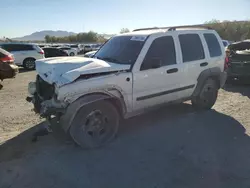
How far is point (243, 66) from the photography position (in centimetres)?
977

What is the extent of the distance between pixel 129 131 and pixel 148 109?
1.89 feet

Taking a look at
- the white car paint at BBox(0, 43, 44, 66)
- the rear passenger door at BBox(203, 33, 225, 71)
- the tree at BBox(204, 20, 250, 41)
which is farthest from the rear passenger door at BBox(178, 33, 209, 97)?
the tree at BBox(204, 20, 250, 41)

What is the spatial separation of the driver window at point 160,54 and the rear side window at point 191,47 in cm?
32

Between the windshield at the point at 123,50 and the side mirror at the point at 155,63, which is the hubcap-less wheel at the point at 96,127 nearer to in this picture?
the windshield at the point at 123,50

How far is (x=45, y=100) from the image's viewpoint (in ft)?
16.5

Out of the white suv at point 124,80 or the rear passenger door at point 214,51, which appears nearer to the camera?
the white suv at point 124,80

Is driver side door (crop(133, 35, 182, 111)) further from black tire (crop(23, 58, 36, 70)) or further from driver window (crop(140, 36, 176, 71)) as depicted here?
black tire (crop(23, 58, 36, 70))

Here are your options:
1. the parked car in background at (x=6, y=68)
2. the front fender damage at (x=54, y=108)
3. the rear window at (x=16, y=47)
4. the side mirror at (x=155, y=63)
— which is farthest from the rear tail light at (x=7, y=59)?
the side mirror at (x=155, y=63)

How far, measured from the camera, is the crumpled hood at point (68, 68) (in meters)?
4.56

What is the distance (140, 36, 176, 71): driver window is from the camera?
5.37m

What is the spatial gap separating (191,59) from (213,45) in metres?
0.99

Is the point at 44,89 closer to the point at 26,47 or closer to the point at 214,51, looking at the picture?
the point at 214,51

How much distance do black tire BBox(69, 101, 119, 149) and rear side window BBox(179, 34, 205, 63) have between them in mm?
2136

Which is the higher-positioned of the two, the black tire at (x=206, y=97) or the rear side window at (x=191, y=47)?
the rear side window at (x=191, y=47)
